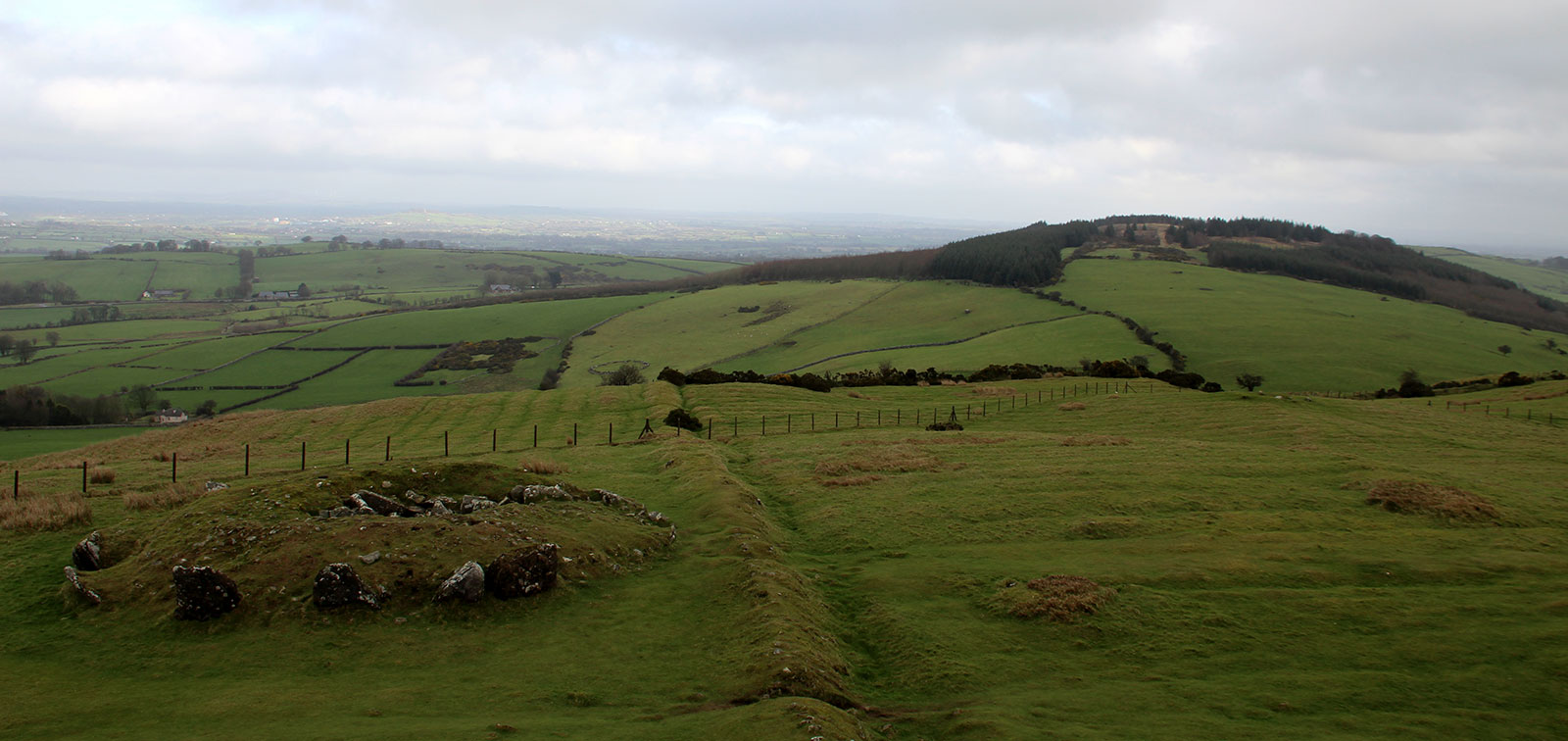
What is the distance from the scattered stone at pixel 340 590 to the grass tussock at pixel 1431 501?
28.0 metres

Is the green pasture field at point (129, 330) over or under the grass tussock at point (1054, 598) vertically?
under

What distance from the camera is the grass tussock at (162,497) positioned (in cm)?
2084

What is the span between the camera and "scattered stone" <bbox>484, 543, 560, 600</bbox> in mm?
16391

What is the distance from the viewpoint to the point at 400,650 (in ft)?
46.9

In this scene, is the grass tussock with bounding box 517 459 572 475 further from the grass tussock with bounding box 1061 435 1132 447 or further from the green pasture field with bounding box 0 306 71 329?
the green pasture field with bounding box 0 306 71 329

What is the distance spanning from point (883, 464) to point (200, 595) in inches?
855

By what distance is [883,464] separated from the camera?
3109 centimetres

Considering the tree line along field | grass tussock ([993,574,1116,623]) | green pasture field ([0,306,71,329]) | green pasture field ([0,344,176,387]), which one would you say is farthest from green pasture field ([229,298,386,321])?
grass tussock ([993,574,1116,623])

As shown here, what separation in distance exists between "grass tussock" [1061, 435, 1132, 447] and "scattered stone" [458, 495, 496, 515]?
80.3 feet

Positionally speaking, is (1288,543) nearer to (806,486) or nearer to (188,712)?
(806,486)

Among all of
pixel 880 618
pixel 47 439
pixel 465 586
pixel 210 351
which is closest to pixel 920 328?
pixel 47 439

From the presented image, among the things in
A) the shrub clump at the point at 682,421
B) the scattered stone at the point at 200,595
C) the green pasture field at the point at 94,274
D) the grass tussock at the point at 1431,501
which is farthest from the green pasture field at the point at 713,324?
the green pasture field at the point at 94,274

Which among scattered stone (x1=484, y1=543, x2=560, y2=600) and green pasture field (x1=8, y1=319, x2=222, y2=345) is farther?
green pasture field (x1=8, y1=319, x2=222, y2=345)

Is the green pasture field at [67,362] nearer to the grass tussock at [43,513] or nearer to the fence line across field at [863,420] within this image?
the fence line across field at [863,420]
